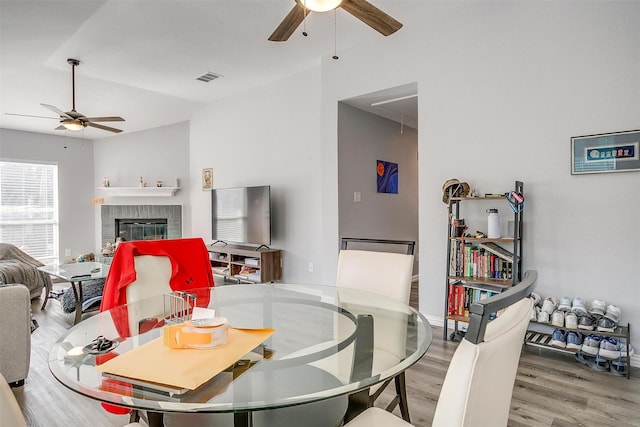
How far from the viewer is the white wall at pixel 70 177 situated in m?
7.11

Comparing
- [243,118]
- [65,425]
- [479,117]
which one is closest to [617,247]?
[479,117]

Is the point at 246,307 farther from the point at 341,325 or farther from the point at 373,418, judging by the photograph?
the point at 373,418

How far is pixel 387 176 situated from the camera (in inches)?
204

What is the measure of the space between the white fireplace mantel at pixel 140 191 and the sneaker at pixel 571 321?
6.15m

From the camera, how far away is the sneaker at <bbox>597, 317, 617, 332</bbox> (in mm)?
2387

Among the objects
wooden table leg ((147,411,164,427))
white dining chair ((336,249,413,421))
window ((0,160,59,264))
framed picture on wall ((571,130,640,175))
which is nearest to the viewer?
wooden table leg ((147,411,164,427))

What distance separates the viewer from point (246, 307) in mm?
2014

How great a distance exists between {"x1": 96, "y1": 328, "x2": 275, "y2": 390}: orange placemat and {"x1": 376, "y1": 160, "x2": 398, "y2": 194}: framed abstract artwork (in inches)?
154

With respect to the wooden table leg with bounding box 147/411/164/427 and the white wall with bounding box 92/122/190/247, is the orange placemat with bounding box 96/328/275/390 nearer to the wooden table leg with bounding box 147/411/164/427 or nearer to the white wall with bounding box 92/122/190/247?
the wooden table leg with bounding box 147/411/164/427

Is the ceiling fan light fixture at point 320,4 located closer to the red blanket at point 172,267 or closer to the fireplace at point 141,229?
the red blanket at point 172,267

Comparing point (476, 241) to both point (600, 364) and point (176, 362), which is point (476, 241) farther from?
point (176, 362)

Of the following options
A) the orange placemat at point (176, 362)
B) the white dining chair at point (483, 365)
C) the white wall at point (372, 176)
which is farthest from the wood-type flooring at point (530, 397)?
the white wall at point (372, 176)

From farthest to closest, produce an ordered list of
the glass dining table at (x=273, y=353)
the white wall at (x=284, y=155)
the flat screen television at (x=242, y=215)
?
the flat screen television at (x=242, y=215) → the white wall at (x=284, y=155) → the glass dining table at (x=273, y=353)

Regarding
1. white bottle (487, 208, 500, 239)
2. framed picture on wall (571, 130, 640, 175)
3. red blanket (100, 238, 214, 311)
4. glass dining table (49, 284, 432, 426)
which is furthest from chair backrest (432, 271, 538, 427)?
framed picture on wall (571, 130, 640, 175)
